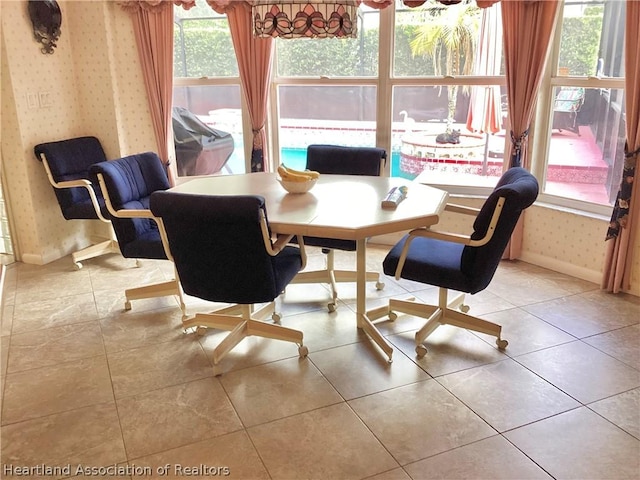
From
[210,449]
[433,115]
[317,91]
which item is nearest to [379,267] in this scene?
[433,115]

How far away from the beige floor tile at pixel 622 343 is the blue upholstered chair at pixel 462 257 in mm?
510

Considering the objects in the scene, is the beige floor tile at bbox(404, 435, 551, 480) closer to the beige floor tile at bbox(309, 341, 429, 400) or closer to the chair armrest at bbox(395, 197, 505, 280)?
the beige floor tile at bbox(309, 341, 429, 400)

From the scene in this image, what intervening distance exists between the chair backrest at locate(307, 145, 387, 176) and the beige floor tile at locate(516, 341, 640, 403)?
5.20 ft

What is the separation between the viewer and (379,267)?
4.01m

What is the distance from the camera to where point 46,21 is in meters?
3.93

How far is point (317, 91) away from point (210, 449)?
10.2 feet

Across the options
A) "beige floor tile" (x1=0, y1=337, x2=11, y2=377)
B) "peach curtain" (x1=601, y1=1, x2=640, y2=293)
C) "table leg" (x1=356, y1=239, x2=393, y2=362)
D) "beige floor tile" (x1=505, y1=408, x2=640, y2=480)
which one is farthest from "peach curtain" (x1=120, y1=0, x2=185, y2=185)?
"beige floor tile" (x1=505, y1=408, x2=640, y2=480)

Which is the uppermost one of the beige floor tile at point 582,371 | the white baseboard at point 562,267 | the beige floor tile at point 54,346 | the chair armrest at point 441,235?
the chair armrest at point 441,235

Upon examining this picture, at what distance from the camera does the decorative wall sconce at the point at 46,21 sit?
12.6ft

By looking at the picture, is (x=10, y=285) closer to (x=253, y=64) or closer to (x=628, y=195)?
(x=253, y=64)

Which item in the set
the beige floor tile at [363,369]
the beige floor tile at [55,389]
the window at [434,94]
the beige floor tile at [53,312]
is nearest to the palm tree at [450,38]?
the window at [434,94]

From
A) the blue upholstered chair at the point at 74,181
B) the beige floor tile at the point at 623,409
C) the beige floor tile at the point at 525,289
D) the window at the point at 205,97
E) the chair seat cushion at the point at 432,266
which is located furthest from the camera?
the window at the point at 205,97

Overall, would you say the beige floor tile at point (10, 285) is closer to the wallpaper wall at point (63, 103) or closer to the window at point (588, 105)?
the wallpaper wall at point (63, 103)

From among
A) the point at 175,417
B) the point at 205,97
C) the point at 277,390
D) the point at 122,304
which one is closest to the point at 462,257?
the point at 277,390
